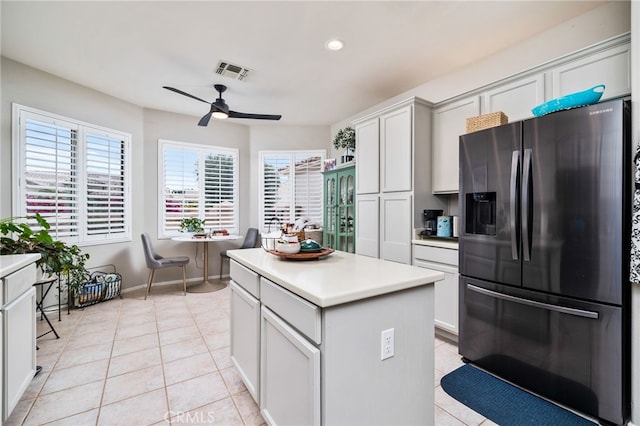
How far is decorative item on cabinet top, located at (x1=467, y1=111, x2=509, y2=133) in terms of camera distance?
7.43 feet

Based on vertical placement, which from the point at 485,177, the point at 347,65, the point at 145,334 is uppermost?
the point at 347,65

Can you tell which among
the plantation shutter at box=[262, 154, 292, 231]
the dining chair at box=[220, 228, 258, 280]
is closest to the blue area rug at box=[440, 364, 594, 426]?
the dining chair at box=[220, 228, 258, 280]

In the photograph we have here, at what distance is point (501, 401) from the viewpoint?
1885 millimetres

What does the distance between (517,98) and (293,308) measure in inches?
101

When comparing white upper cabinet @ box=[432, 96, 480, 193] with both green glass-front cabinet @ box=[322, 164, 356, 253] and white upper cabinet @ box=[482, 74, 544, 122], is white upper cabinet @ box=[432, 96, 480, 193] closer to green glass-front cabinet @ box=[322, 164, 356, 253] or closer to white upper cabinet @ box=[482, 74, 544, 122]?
white upper cabinet @ box=[482, 74, 544, 122]

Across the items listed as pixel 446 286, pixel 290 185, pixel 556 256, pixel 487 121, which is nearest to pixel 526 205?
pixel 556 256

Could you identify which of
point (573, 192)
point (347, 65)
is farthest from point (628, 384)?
point (347, 65)

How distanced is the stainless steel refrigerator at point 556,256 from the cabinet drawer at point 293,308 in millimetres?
1605

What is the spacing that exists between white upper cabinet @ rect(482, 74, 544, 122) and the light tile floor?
2.12m

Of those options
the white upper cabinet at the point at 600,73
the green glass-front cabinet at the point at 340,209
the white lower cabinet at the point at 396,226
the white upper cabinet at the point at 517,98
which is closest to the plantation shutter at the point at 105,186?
the green glass-front cabinet at the point at 340,209

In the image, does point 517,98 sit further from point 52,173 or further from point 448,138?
point 52,173

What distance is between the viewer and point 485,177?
2193 mm

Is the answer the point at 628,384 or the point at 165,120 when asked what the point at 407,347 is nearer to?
the point at 628,384

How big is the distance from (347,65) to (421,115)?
3.16ft
